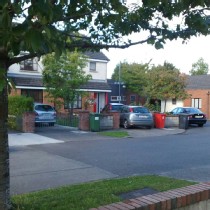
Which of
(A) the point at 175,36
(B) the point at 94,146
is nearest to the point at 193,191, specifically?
(A) the point at 175,36

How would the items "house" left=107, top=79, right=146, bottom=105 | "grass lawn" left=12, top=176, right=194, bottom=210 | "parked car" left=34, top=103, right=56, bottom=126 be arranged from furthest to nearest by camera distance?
"house" left=107, top=79, right=146, bottom=105 < "parked car" left=34, top=103, right=56, bottom=126 < "grass lawn" left=12, top=176, right=194, bottom=210

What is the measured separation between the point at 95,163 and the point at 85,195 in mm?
4781

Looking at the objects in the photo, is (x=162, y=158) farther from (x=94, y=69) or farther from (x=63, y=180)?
(x=94, y=69)

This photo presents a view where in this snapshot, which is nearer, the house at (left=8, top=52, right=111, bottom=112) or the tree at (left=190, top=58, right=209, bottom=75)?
the house at (left=8, top=52, right=111, bottom=112)

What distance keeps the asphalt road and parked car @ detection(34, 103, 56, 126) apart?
347 inches

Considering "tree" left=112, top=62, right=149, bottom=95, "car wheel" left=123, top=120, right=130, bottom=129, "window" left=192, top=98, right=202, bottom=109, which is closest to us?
"car wheel" left=123, top=120, right=130, bottom=129

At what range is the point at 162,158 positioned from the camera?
11898 mm

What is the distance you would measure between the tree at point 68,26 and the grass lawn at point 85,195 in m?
1.03

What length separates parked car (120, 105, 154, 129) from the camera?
23.9 meters

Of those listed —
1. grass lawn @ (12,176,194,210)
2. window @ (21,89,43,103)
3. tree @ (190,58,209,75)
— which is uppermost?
tree @ (190,58,209,75)

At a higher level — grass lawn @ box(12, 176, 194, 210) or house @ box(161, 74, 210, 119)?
house @ box(161, 74, 210, 119)

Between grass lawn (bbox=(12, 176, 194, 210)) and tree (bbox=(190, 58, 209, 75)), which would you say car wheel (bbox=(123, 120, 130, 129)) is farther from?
tree (bbox=(190, 58, 209, 75))

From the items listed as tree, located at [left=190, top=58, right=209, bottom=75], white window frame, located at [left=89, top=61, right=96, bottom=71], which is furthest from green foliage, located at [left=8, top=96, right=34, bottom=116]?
tree, located at [left=190, top=58, right=209, bottom=75]

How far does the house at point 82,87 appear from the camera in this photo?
31.5 metres
